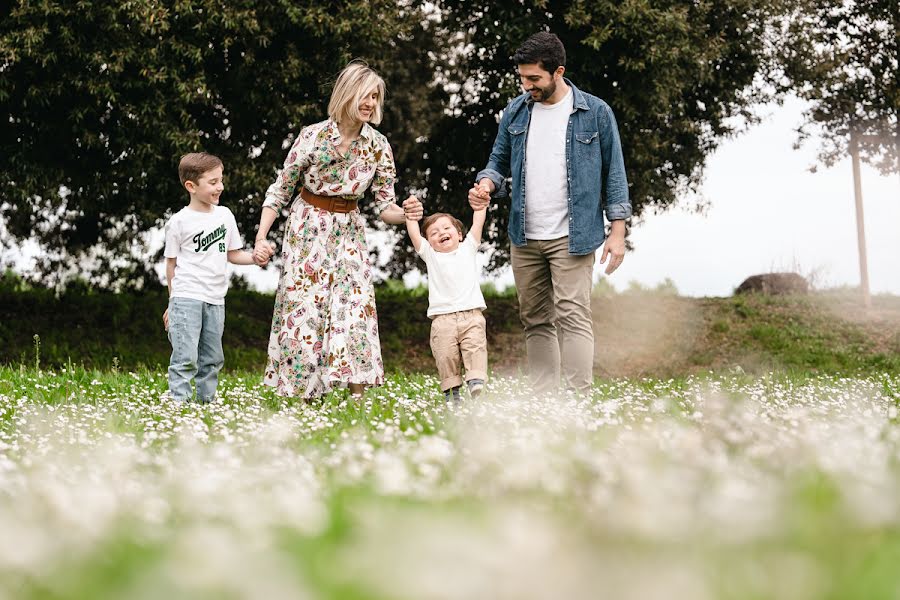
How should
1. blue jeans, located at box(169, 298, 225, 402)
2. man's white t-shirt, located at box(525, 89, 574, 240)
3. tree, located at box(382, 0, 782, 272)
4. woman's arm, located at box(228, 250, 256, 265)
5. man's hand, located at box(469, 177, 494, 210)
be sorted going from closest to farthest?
1. man's hand, located at box(469, 177, 494, 210)
2. man's white t-shirt, located at box(525, 89, 574, 240)
3. blue jeans, located at box(169, 298, 225, 402)
4. woman's arm, located at box(228, 250, 256, 265)
5. tree, located at box(382, 0, 782, 272)

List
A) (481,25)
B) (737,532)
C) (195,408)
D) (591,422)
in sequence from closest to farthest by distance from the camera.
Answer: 1. (737,532)
2. (591,422)
3. (195,408)
4. (481,25)

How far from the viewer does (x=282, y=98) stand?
50.1ft

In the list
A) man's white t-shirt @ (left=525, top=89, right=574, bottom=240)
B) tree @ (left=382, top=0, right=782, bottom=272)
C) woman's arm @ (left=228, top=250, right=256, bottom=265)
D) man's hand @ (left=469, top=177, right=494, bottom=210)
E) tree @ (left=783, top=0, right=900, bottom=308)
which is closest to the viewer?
man's hand @ (left=469, top=177, right=494, bottom=210)

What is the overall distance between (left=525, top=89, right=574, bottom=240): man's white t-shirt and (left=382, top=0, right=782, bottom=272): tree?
26.8 feet

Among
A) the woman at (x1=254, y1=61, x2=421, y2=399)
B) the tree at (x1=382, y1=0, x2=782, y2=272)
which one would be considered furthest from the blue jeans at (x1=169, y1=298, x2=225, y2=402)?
the tree at (x1=382, y1=0, x2=782, y2=272)

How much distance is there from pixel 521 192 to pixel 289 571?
19.8 feet

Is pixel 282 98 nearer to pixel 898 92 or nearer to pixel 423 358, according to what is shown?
pixel 423 358

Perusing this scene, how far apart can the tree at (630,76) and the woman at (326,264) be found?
8.82 metres

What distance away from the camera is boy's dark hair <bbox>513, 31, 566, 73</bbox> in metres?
7.08

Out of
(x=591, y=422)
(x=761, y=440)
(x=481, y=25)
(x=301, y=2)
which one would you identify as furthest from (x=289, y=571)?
(x=481, y=25)

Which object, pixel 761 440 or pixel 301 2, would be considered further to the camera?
pixel 301 2

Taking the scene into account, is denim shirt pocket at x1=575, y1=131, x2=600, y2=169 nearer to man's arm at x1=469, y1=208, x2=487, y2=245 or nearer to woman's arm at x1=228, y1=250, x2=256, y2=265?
man's arm at x1=469, y1=208, x2=487, y2=245

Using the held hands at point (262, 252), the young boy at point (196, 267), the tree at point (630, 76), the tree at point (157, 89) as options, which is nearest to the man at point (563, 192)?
the held hands at point (262, 252)

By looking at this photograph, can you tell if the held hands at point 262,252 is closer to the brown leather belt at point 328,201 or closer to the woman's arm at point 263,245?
the woman's arm at point 263,245
